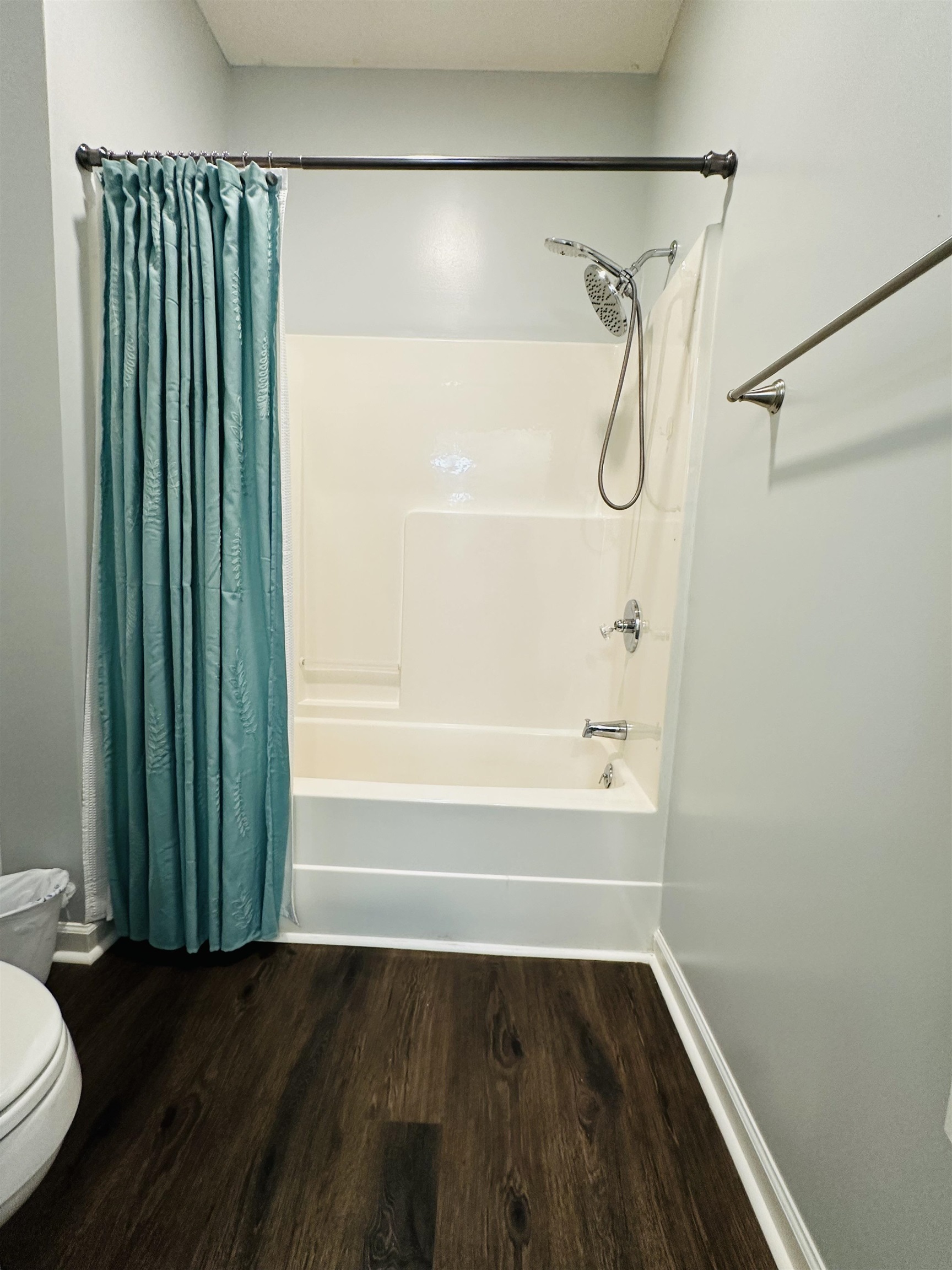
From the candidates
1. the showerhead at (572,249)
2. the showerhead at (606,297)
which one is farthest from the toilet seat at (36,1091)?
the showerhead at (606,297)

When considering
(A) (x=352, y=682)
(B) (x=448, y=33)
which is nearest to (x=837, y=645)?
(A) (x=352, y=682)

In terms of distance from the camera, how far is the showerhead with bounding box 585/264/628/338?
6.10ft

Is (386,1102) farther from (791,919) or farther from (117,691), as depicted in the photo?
(117,691)

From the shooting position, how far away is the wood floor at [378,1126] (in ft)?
3.38

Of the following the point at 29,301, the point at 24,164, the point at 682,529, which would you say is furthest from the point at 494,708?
the point at 24,164

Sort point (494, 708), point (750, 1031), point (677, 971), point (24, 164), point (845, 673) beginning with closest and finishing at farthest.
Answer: point (845, 673) → point (750, 1031) → point (24, 164) → point (677, 971) → point (494, 708)

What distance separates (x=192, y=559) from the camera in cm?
157

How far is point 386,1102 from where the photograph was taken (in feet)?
4.26

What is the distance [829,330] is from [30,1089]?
4.84ft

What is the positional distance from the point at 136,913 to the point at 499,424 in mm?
1954

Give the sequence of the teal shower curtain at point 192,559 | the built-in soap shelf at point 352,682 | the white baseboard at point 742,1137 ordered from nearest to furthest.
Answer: the white baseboard at point 742,1137 < the teal shower curtain at point 192,559 < the built-in soap shelf at point 352,682

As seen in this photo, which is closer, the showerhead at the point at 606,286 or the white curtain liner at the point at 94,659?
the white curtain liner at the point at 94,659

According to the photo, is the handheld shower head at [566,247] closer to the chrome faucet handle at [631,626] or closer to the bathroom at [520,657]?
the bathroom at [520,657]

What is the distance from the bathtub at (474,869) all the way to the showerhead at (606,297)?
1.46m
